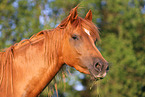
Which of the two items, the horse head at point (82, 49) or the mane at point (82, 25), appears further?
the mane at point (82, 25)

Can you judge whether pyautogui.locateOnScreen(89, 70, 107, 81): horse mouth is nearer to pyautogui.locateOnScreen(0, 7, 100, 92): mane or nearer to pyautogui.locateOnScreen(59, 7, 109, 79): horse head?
pyautogui.locateOnScreen(59, 7, 109, 79): horse head

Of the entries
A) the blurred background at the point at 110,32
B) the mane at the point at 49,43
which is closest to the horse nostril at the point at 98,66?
the mane at the point at 49,43

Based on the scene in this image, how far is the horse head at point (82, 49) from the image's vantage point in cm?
334

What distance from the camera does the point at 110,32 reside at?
22.4m

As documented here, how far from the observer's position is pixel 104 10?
23766mm

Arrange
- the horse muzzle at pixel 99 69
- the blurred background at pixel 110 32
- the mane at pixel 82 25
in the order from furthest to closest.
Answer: the blurred background at pixel 110 32 → the mane at pixel 82 25 → the horse muzzle at pixel 99 69

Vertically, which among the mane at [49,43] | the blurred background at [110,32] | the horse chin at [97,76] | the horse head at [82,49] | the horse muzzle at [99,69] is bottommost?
the blurred background at [110,32]

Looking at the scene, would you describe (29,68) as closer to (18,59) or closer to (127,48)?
(18,59)

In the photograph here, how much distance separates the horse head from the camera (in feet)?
11.0

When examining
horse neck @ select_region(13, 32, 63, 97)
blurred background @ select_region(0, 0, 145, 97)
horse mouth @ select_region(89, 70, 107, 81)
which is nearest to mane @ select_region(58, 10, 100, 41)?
horse neck @ select_region(13, 32, 63, 97)

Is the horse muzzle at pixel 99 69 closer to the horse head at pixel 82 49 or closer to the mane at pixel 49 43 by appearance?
the horse head at pixel 82 49

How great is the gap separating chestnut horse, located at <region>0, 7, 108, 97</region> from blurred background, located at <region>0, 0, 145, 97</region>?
882 centimetres

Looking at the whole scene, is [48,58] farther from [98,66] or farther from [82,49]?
[98,66]

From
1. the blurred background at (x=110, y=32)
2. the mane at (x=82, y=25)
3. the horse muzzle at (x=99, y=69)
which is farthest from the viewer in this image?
the blurred background at (x=110, y=32)
